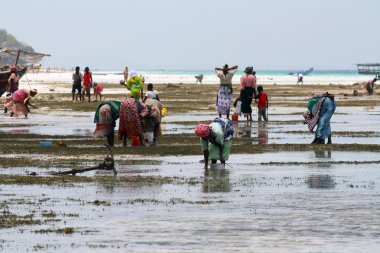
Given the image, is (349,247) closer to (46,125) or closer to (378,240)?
(378,240)

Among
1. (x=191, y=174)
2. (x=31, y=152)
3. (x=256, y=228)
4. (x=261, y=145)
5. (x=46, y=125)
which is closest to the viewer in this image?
(x=256, y=228)

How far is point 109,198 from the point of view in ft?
57.1

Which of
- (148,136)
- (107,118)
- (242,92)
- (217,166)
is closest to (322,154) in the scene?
(217,166)

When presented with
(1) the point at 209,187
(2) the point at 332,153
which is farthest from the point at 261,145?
(1) the point at 209,187

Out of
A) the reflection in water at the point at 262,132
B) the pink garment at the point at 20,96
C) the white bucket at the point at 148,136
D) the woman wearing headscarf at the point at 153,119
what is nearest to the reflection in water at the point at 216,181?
the woman wearing headscarf at the point at 153,119

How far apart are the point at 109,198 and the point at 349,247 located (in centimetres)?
528

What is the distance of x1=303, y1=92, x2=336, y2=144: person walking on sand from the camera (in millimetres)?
27469

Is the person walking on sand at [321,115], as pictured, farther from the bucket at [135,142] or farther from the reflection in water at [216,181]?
the reflection in water at [216,181]

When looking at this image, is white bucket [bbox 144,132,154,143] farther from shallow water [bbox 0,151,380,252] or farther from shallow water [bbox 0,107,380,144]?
shallow water [bbox 0,151,380,252]

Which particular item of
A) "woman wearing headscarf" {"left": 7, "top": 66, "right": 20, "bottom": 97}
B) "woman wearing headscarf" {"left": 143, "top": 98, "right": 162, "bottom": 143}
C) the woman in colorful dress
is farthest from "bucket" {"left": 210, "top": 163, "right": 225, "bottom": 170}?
"woman wearing headscarf" {"left": 7, "top": 66, "right": 20, "bottom": 97}

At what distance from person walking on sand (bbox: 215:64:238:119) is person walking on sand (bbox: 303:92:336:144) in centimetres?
740

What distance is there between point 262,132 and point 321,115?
490 centimetres

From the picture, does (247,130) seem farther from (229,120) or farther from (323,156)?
(229,120)

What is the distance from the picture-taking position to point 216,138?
21391mm
